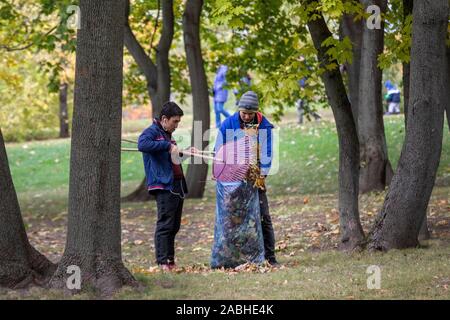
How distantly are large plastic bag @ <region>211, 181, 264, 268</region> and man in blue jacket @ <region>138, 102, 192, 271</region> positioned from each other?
1.84 ft

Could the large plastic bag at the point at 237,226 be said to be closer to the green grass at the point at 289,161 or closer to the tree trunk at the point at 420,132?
the tree trunk at the point at 420,132

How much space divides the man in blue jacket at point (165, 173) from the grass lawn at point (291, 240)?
38 centimetres

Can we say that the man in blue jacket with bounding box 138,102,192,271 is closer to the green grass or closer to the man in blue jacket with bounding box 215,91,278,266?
the man in blue jacket with bounding box 215,91,278,266

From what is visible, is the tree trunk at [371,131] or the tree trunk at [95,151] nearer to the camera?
the tree trunk at [95,151]

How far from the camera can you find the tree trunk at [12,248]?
8.23m

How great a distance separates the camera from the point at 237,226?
10422 millimetres

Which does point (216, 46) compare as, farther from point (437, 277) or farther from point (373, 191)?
point (437, 277)

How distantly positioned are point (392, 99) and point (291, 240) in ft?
68.6

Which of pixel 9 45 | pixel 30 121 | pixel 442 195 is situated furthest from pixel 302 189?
pixel 30 121

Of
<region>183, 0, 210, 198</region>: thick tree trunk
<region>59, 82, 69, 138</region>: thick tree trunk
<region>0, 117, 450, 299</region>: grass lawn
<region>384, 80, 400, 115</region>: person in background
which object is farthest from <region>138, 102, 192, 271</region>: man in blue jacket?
<region>59, 82, 69, 138</region>: thick tree trunk

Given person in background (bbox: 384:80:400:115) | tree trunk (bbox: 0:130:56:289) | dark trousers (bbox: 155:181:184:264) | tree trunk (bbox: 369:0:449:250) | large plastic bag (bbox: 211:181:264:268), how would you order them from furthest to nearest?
person in background (bbox: 384:80:400:115), dark trousers (bbox: 155:181:184:264), large plastic bag (bbox: 211:181:264:268), tree trunk (bbox: 369:0:449:250), tree trunk (bbox: 0:130:56:289)

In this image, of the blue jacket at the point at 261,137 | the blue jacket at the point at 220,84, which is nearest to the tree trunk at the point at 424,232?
the blue jacket at the point at 261,137

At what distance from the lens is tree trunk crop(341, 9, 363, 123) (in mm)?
17781
